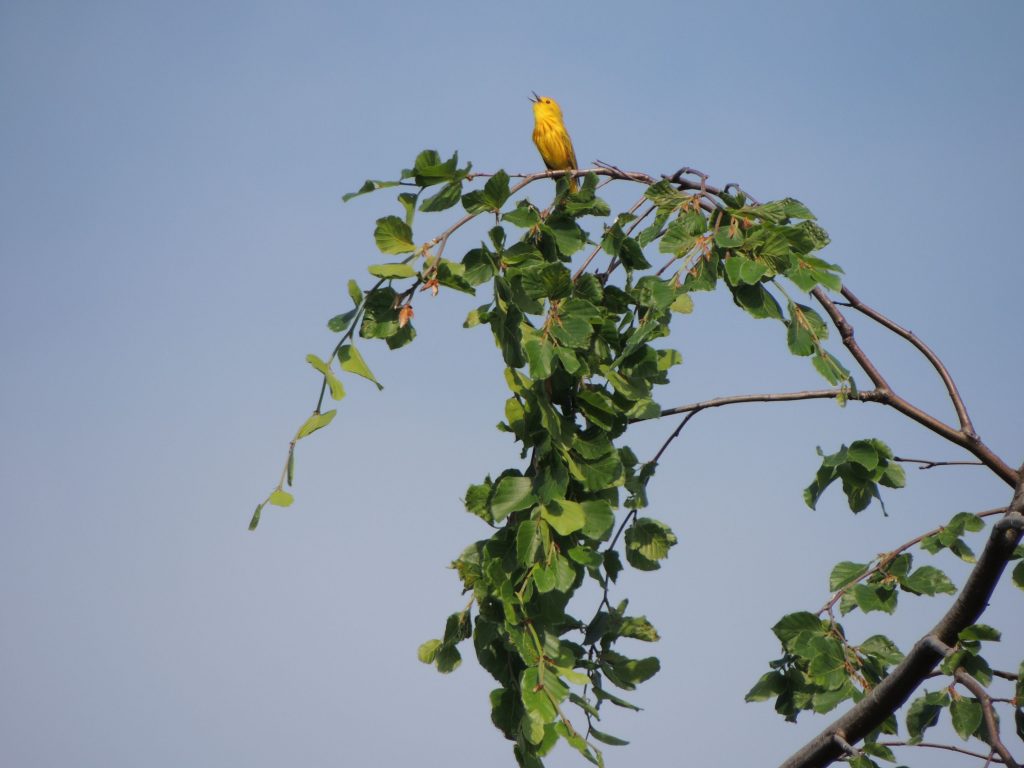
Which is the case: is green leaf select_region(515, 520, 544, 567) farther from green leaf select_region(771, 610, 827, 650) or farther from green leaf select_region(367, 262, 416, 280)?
green leaf select_region(771, 610, 827, 650)

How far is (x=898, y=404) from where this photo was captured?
117 inches

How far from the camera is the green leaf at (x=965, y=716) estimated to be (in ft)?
8.11

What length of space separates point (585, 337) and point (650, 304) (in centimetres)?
19

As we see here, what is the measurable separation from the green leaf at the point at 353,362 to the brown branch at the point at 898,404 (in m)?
1.25

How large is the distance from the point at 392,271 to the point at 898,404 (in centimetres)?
146

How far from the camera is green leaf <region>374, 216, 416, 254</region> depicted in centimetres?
253

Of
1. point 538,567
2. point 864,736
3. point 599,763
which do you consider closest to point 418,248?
point 538,567

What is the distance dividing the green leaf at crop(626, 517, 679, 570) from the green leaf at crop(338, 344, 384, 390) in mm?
838

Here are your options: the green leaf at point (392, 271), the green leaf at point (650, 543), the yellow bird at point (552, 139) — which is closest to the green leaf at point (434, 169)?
the green leaf at point (392, 271)

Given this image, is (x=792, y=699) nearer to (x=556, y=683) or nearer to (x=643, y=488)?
(x=643, y=488)

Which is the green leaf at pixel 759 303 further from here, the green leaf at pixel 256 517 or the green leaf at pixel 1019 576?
the green leaf at pixel 256 517

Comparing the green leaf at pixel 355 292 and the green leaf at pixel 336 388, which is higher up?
the green leaf at pixel 355 292

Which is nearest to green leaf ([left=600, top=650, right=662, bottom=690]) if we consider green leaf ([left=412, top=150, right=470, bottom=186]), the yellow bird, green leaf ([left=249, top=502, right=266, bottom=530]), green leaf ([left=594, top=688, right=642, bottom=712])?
green leaf ([left=594, top=688, right=642, bottom=712])

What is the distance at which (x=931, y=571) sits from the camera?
282 centimetres
